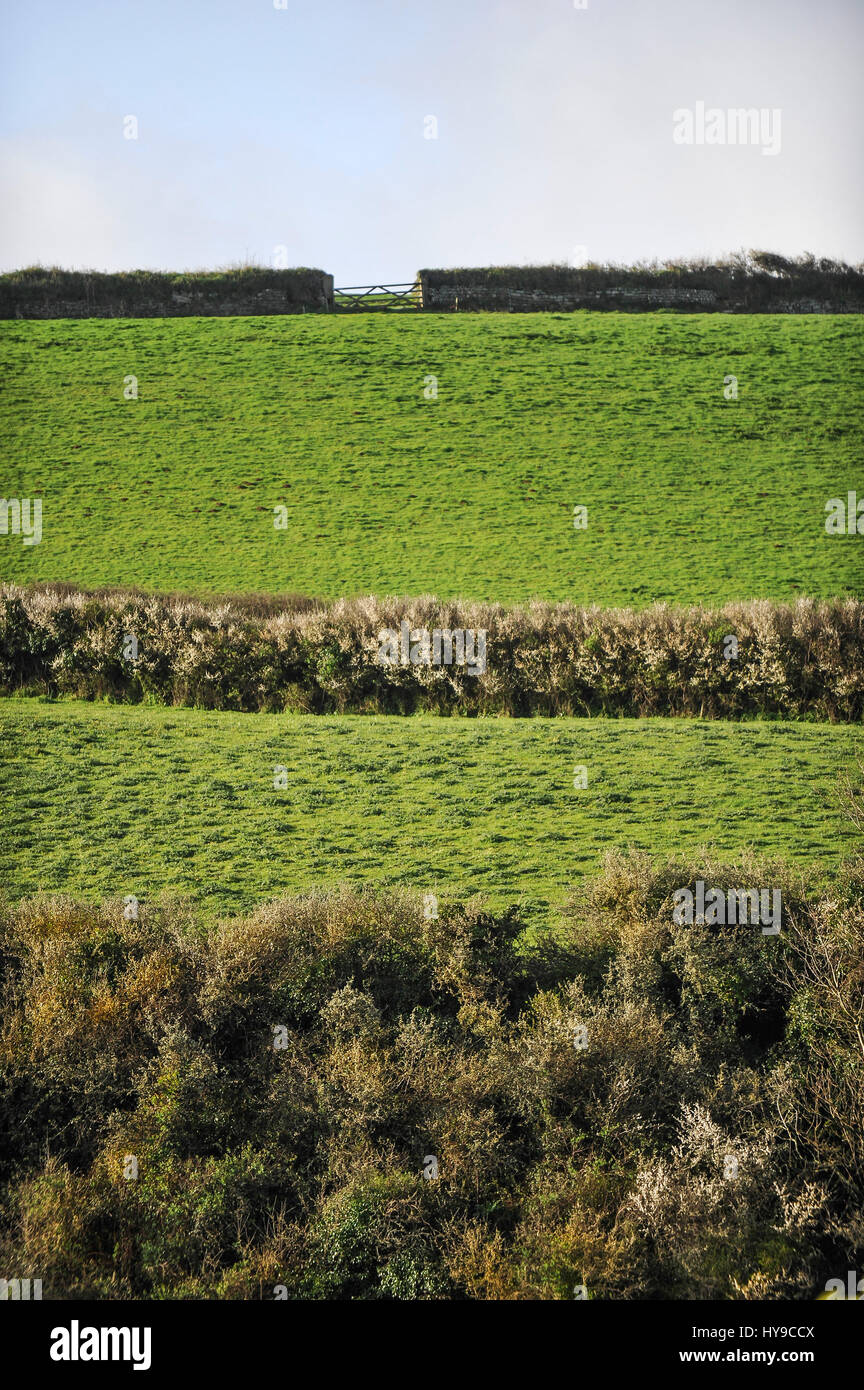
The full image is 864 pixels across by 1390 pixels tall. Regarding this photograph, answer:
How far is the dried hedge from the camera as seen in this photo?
60.9ft

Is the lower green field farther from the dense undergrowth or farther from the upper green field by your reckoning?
the upper green field

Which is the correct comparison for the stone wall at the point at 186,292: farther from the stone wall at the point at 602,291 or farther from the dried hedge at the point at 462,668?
the dried hedge at the point at 462,668

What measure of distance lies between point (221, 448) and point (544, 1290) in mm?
32414

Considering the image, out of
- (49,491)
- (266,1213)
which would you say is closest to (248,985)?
(266,1213)

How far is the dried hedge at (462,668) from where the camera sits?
1856 cm

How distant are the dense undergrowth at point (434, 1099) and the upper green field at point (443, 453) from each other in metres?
16.6

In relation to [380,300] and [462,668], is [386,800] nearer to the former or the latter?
[462,668]

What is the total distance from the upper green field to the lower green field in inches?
402

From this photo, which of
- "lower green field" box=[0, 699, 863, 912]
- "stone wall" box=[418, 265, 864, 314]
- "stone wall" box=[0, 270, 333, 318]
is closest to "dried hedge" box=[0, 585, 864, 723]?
"lower green field" box=[0, 699, 863, 912]

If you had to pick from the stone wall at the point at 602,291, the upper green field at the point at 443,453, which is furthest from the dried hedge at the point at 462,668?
the stone wall at the point at 602,291

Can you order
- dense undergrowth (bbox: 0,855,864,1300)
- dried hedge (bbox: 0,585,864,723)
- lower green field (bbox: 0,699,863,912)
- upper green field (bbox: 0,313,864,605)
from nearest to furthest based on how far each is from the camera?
dense undergrowth (bbox: 0,855,864,1300) < lower green field (bbox: 0,699,863,912) < dried hedge (bbox: 0,585,864,723) < upper green field (bbox: 0,313,864,605)

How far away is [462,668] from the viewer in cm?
1883

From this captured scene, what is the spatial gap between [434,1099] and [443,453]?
28917 mm

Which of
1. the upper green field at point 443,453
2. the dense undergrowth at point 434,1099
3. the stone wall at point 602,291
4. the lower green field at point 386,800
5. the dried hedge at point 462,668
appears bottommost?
the dense undergrowth at point 434,1099
